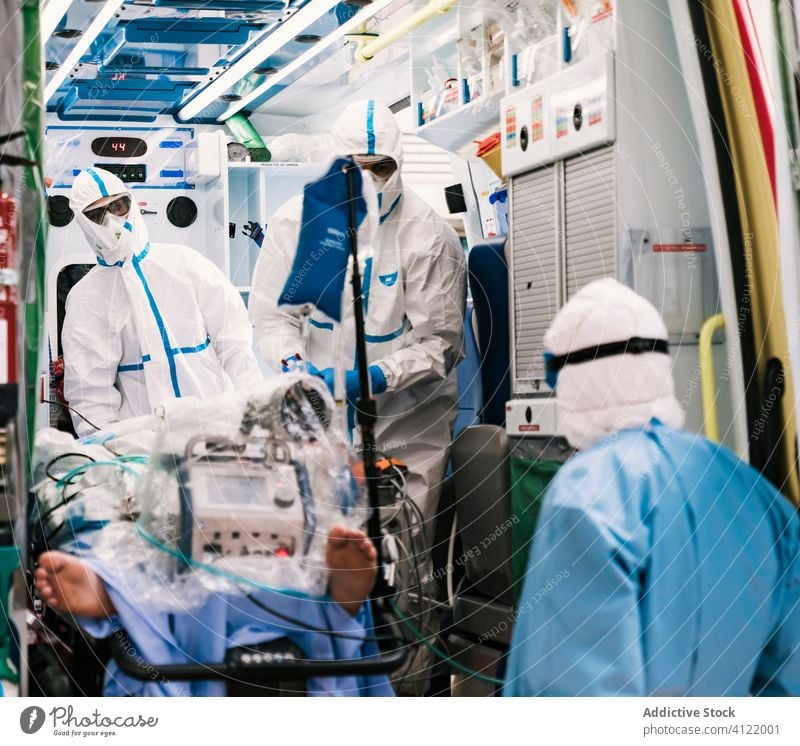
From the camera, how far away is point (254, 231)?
3553 millimetres

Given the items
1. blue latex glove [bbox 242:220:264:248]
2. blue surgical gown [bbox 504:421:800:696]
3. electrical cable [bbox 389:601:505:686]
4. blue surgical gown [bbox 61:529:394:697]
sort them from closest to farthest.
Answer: blue surgical gown [bbox 504:421:800:696] < blue surgical gown [bbox 61:529:394:697] < electrical cable [bbox 389:601:505:686] < blue latex glove [bbox 242:220:264:248]

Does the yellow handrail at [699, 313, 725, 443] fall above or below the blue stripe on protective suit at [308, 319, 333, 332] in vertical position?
below

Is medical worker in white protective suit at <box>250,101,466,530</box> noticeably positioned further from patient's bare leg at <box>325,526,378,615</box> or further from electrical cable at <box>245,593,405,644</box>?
electrical cable at <box>245,593,405,644</box>

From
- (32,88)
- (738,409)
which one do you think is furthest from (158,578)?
(738,409)

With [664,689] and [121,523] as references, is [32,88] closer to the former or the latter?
[121,523]

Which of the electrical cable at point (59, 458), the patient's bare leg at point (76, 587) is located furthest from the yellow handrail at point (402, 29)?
the patient's bare leg at point (76, 587)

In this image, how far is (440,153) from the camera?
14.2ft

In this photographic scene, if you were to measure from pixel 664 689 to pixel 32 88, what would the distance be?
Result: 2.16 metres

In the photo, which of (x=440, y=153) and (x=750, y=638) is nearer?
(x=750, y=638)

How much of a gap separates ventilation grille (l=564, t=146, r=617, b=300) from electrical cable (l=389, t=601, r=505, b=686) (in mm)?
1029

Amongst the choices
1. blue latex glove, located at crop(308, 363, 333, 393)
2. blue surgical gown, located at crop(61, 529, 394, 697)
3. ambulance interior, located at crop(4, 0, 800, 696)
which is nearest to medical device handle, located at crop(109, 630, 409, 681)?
blue surgical gown, located at crop(61, 529, 394, 697)

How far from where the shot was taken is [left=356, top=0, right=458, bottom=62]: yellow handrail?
154 inches

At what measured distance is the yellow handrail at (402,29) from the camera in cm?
392

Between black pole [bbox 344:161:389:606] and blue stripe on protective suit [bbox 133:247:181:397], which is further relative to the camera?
blue stripe on protective suit [bbox 133:247:181:397]
